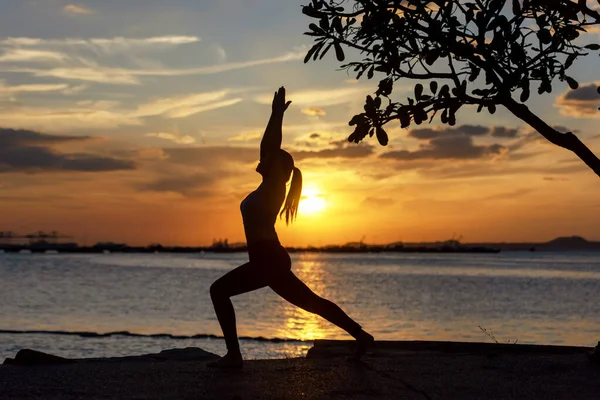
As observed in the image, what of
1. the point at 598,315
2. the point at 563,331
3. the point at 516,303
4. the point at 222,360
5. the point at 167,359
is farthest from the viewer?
the point at 516,303

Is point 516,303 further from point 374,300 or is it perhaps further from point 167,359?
point 167,359

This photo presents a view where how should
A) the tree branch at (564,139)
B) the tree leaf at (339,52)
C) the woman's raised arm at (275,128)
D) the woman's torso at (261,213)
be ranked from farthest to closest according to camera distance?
the tree branch at (564,139), the tree leaf at (339,52), the woman's raised arm at (275,128), the woman's torso at (261,213)

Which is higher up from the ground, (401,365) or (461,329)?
(401,365)

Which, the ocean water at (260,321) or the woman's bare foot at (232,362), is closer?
the woman's bare foot at (232,362)

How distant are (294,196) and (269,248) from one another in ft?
2.42

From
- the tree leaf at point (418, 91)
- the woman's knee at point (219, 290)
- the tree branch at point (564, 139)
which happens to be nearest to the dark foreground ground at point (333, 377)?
the woman's knee at point (219, 290)

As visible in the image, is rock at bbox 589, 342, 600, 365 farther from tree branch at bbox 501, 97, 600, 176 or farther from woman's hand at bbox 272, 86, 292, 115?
A: woman's hand at bbox 272, 86, 292, 115

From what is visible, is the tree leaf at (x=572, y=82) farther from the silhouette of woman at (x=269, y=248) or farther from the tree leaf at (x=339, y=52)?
the silhouette of woman at (x=269, y=248)

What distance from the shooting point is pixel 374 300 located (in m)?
61.8

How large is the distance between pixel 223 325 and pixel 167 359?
6.66 feet

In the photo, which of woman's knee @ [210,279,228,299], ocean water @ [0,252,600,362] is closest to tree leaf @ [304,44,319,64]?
woman's knee @ [210,279,228,299]

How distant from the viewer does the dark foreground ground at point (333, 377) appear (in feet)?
26.6

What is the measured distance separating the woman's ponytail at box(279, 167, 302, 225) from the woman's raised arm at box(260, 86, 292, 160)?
401 millimetres

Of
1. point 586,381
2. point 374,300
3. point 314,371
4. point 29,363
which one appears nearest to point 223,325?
point 314,371
